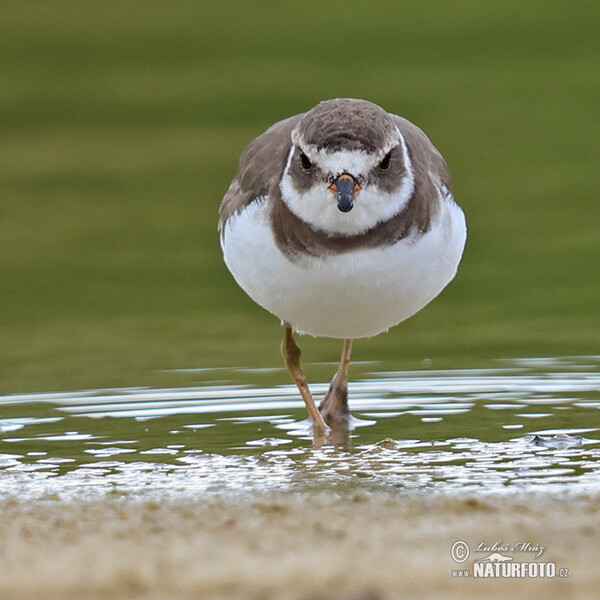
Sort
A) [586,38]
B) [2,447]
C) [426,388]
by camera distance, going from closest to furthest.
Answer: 1. [2,447]
2. [426,388]
3. [586,38]

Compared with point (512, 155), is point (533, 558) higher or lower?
lower

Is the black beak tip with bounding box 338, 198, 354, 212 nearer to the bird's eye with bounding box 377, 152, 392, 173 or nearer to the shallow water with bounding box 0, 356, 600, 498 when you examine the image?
the bird's eye with bounding box 377, 152, 392, 173

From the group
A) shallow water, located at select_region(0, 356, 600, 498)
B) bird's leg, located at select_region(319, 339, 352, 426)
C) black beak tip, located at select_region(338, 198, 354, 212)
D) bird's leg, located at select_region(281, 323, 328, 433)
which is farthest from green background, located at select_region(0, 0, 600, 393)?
black beak tip, located at select_region(338, 198, 354, 212)

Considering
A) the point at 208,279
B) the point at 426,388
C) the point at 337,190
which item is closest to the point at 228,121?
the point at 208,279

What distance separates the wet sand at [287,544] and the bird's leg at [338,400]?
217 centimetres

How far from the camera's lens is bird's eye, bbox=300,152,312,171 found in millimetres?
7171

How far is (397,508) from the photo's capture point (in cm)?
594

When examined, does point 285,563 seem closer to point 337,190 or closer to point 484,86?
point 337,190

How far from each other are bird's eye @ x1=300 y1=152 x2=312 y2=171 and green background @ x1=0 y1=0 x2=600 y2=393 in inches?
117

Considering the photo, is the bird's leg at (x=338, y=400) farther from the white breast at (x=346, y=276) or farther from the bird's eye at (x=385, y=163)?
the bird's eye at (x=385, y=163)

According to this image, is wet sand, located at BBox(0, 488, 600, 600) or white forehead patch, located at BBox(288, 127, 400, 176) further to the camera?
white forehead patch, located at BBox(288, 127, 400, 176)

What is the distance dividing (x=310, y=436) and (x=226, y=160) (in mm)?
10913

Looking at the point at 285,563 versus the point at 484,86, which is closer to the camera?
the point at 285,563

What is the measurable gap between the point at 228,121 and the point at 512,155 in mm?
4286
